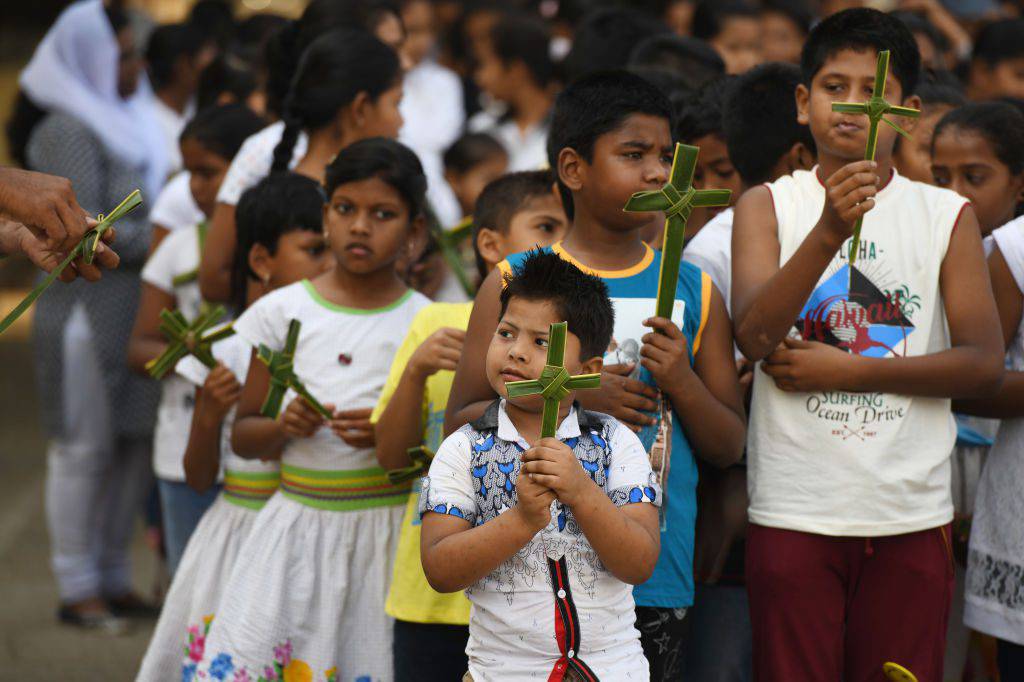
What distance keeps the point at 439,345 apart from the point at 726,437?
2.28 ft

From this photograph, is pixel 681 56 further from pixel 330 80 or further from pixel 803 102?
pixel 803 102

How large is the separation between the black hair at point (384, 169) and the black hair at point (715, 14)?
2.96 meters

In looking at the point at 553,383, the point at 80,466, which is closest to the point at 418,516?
the point at 553,383

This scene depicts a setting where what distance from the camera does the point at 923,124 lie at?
402 centimetres

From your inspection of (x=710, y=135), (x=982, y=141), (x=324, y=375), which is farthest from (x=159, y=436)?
(x=982, y=141)

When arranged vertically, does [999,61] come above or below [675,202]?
above

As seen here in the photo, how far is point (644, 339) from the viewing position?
2859 mm

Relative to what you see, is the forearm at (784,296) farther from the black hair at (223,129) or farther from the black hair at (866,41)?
the black hair at (223,129)

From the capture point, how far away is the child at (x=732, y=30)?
20.2 ft

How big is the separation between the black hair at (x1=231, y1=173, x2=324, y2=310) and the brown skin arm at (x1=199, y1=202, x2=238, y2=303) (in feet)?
0.72

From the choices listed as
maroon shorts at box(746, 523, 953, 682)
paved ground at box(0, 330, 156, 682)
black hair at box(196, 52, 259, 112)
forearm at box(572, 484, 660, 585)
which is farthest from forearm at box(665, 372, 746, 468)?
black hair at box(196, 52, 259, 112)

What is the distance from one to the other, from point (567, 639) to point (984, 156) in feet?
6.02

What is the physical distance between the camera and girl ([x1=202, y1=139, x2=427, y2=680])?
11.5 feet

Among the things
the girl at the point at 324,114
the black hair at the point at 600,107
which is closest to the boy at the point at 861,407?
the black hair at the point at 600,107
